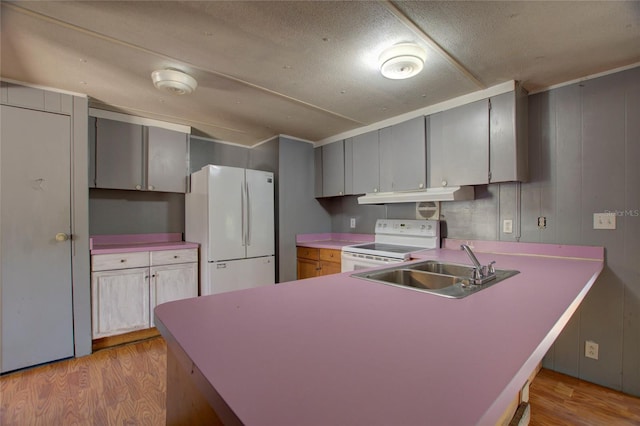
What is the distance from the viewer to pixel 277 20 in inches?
59.8

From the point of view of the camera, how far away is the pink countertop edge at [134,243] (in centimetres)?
272

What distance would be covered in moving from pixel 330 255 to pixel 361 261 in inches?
19.9

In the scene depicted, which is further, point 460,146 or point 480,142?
point 460,146

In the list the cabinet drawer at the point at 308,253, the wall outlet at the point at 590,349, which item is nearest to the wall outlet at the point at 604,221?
the wall outlet at the point at 590,349

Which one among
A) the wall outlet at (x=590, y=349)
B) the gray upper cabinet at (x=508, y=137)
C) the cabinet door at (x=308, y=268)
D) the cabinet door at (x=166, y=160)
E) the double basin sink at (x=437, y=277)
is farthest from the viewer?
the cabinet door at (x=308, y=268)

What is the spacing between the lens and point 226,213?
10.0 feet

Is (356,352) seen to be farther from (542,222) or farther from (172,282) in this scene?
(172,282)

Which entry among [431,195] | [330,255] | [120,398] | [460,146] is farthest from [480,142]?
[120,398]

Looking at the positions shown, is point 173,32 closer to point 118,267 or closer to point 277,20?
point 277,20

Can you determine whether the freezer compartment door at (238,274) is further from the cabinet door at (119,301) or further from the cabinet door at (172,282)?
the cabinet door at (119,301)

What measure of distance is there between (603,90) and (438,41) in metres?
1.34

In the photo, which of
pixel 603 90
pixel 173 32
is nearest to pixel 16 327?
pixel 173 32

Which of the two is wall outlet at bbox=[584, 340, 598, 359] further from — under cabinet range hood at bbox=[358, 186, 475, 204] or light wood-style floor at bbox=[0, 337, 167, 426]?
light wood-style floor at bbox=[0, 337, 167, 426]

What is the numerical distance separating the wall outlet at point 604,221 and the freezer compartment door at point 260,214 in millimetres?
2859
